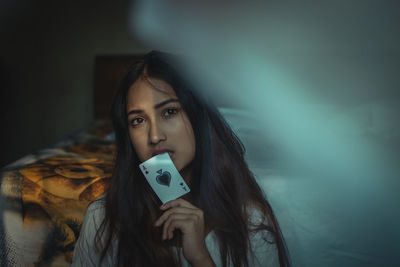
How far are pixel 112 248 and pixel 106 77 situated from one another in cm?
203

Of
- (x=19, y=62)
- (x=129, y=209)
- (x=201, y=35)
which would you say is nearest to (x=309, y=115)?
(x=201, y=35)

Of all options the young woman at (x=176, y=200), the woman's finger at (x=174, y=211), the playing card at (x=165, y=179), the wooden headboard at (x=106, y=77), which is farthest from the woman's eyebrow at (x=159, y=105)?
the wooden headboard at (x=106, y=77)

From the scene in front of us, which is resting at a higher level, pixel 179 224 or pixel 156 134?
pixel 156 134

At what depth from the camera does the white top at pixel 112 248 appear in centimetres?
60

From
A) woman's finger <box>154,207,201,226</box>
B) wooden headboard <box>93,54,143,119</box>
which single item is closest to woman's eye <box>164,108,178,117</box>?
woman's finger <box>154,207,201,226</box>

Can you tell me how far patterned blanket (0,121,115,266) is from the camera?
75 centimetres

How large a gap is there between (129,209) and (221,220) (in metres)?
0.22

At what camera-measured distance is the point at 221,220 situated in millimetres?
627

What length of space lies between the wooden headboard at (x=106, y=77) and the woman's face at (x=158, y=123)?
1870 millimetres

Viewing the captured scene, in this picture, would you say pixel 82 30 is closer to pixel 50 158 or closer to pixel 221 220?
pixel 50 158

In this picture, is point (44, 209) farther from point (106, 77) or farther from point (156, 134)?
point (106, 77)

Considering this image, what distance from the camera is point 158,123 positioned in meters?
0.61

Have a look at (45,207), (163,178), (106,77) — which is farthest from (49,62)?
(163,178)

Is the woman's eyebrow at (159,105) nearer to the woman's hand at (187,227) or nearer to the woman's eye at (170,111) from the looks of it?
the woman's eye at (170,111)
